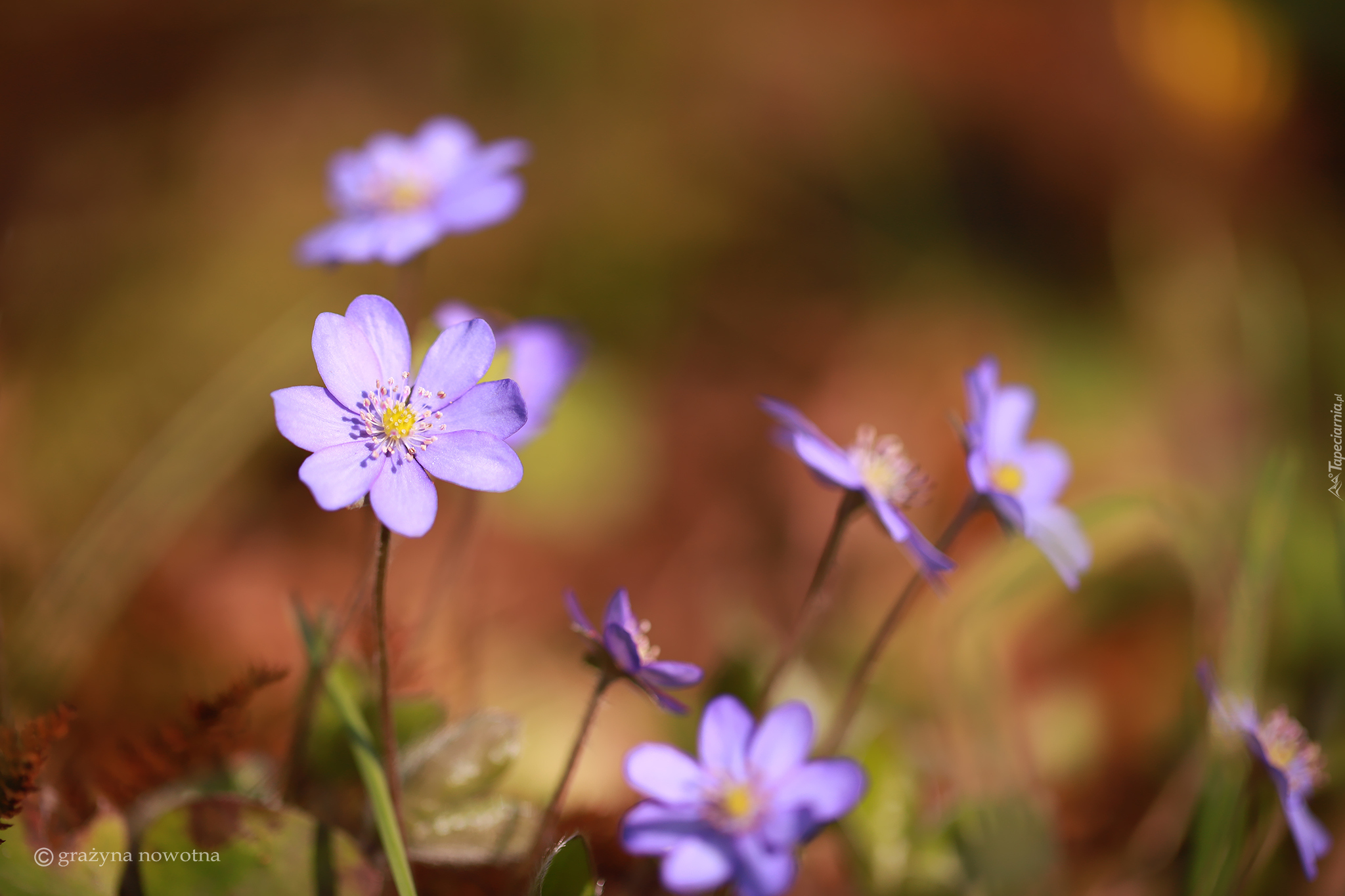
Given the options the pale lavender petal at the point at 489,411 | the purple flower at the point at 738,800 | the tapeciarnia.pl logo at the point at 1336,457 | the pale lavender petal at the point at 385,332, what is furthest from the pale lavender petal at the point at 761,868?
the tapeciarnia.pl logo at the point at 1336,457

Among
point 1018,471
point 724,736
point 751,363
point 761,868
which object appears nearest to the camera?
point 761,868

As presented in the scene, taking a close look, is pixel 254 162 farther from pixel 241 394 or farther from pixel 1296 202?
pixel 1296 202

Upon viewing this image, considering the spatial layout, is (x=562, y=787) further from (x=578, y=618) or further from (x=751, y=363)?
(x=751, y=363)

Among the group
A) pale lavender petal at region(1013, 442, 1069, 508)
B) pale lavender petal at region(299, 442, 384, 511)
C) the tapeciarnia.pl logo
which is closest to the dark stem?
pale lavender petal at region(299, 442, 384, 511)

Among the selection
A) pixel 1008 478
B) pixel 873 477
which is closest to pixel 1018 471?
pixel 1008 478

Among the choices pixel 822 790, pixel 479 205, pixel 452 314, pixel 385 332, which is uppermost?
pixel 479 205

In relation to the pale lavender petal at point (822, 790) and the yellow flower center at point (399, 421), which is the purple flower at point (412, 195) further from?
the pale lavender petal at point (822, 790)

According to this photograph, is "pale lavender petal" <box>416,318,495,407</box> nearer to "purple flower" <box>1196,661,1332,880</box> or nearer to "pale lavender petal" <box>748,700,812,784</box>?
"pale lavender petal" <box>748,700,812,784</box>
